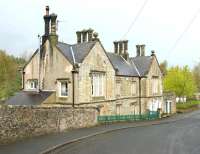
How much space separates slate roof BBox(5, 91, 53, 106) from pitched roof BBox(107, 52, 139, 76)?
37.4ft

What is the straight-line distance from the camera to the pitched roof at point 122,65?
43312mm

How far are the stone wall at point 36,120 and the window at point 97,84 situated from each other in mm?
5759

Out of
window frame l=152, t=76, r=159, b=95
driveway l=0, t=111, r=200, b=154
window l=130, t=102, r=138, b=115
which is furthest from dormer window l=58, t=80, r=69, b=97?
window frame l=152, t=76, r=159, b=95

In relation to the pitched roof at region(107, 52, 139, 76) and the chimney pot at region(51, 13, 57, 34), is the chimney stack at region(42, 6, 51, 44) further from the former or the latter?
the pitched roof at region(107, 52, 139, 76)

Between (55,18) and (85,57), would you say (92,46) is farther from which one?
(55,18)

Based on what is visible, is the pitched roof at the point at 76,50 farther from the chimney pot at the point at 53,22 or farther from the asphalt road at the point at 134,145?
the asphalt road at the point at 134,145

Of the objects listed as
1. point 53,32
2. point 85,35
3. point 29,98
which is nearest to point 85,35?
point 85,35

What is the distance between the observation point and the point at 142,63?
49.7 m

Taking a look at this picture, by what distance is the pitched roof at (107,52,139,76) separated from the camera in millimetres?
43312

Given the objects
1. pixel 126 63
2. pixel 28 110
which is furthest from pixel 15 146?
pixel 126 63

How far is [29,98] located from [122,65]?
1630 cm

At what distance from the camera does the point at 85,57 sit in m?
33.9

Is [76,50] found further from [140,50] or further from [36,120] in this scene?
[140,50]

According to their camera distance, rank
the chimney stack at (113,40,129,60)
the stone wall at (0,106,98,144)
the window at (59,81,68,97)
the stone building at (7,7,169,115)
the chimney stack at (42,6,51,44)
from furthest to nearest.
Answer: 1. the chimney stack at (113,40,129,60)
2. the chimney stack at (42,6,51,44)
3. the window at (59,81,68,97)
4. the stone building at (7,7,169,115)
5. the stone wall at (0,106,98,144)
